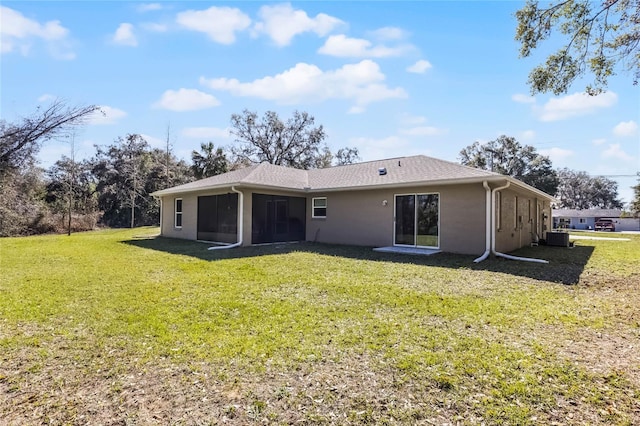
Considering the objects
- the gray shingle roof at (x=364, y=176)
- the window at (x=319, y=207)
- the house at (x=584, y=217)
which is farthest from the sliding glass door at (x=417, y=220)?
the house at (x=584, y=217)

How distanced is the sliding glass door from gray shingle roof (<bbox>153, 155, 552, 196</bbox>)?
721 mm

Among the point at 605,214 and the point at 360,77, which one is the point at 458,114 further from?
the point at 605,214

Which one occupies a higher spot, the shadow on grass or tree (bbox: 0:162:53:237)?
tree (bbox: 0:162:53:237)

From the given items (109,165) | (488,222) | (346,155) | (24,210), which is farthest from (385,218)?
(346,155)

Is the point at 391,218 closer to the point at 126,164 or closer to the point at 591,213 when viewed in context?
the point at 126,164

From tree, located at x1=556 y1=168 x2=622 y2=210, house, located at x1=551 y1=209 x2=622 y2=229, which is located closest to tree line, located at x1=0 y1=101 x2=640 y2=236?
house, located at x1=551 y1=209 x2=622 y2=229

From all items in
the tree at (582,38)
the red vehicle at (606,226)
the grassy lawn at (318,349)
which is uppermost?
the tree at (582,38)

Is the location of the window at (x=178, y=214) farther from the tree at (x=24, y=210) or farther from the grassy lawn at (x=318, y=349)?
the grassy lawn at (x=318, y=349)

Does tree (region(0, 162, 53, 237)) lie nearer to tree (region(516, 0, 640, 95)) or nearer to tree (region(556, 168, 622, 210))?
tree (region(516, 0, 640, 95))

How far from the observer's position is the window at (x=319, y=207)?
13.8 m

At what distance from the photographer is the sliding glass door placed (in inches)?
427

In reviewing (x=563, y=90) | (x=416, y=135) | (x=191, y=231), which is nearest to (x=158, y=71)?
(x=191, y=231)

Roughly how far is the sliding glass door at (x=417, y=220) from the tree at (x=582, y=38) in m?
4.57

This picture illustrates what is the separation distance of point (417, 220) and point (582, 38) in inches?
Answer: 239
